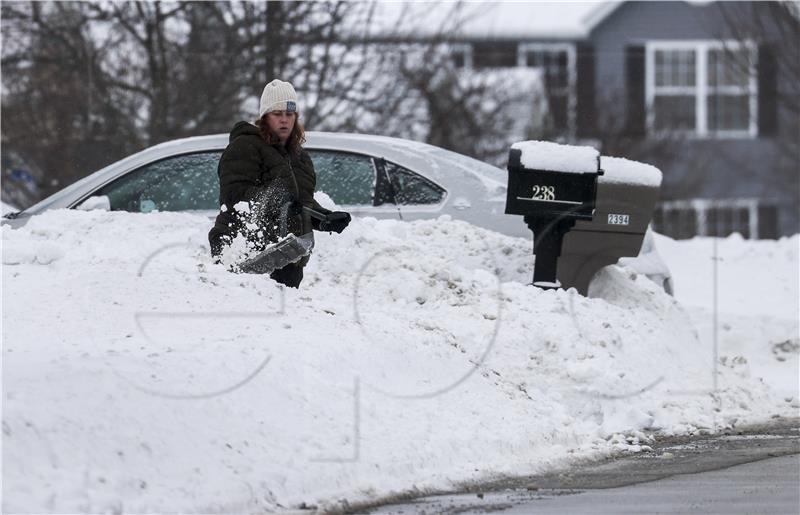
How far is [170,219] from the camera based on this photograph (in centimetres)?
1141

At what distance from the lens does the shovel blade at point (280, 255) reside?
920cm

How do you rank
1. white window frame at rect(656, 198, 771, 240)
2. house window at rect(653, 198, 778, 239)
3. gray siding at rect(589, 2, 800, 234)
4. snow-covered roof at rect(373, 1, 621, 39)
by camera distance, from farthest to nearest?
gray siding at rect(589, 2, 800, 234)
white window frame at rect(656, 198, 771, 240)
house window at rect(653, 198, 778, 239)
snow-covered roof at rect(373, 1, 621, 39)

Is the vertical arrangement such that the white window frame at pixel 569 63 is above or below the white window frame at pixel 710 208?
above

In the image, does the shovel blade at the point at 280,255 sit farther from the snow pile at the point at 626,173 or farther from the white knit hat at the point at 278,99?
the snow pile at the point at 626,173

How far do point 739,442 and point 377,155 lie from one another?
4.08m

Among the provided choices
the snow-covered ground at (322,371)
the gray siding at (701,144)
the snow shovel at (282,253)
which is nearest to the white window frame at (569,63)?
the gray siding at (701,144)

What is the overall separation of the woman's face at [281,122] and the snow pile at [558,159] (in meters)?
2.29

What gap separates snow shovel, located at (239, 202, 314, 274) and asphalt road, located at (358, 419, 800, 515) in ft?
6.79

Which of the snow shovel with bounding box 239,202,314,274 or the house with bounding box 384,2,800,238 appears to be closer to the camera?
the snow shovel with bounding box 239,202,314,274

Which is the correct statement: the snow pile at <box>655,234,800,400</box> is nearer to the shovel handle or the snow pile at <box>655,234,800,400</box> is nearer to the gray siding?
the shovel handle

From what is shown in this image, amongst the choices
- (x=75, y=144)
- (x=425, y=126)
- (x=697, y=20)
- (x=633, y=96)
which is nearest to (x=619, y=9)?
(x=697, y=20)

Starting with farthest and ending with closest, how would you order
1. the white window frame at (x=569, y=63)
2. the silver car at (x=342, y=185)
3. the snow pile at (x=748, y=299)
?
the white window frame at (x=569, y=63), the snow pile at (x=748, y=299), the silver car at (x=342, y=185)

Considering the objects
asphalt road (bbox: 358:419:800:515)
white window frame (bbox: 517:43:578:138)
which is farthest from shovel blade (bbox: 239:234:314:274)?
white window frame (bbox: 517:43:578:138)

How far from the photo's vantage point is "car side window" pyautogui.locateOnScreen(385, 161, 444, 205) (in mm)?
12203
